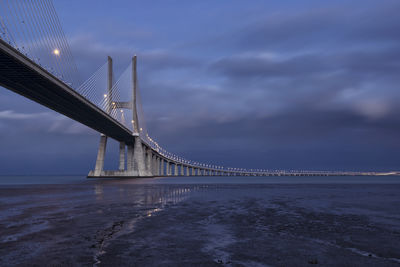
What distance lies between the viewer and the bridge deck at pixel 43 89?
34500 mm

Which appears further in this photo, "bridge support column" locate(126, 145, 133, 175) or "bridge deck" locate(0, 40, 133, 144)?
"bridge support column" locate(126, 145, 133, 175)

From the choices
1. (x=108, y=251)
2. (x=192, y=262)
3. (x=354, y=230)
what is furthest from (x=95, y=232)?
(x=354, y=230)

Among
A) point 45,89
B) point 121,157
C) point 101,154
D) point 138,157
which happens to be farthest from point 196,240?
point 121,157

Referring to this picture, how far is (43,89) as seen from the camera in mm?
→ 45344

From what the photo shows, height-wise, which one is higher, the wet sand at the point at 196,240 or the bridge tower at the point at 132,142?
the bridge tower at the point at 132,142

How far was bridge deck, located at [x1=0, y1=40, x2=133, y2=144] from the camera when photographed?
34.5 m

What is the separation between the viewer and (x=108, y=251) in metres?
7.97

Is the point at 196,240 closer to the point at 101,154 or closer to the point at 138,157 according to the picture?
the point at 138,157

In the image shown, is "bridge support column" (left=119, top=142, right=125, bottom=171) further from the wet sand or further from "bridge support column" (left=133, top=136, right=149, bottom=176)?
the wet sand

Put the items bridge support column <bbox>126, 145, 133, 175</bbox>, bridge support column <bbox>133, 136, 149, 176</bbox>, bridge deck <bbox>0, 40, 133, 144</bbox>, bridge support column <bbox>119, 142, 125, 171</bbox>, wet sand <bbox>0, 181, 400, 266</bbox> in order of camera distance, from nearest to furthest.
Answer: wet sand <bbox>0, 181, 400, 266</bbox>
bridge deck <bbox>0, 40, 133, 144</bbox>
bridge support column <bbox>133, 136, 149, 176</bbox>
bridge support column <bbox>119, 142, 125, 171</bbox>
bridge support column <bbox>126, 145, 133, 175</bbox>

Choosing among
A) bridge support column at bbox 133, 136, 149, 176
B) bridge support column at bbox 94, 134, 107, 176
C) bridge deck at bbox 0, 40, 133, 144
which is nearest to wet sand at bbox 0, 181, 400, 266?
bridge deck at bbox 0, 40, 133, 144

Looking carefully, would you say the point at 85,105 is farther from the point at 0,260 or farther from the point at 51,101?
the point at 0,260

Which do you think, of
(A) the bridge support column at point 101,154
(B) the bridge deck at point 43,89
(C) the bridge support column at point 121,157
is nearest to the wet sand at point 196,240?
A: (B) the bridge deck at point 43,89

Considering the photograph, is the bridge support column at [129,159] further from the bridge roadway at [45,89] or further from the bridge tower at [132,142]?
the bridge roadway at [45,89]
